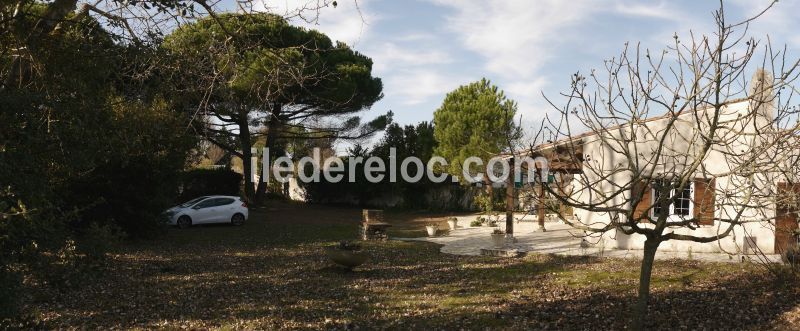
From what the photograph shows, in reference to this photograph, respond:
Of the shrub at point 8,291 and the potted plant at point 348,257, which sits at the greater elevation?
the shrub at point 8,291

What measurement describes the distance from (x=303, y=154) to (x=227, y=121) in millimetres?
15990

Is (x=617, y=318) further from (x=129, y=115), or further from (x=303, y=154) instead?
(x=303, y=154)

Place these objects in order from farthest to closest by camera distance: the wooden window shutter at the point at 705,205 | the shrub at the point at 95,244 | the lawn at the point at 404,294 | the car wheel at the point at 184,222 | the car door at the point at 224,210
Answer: the car door at the point at 224,210 < the car wheel at the point at 184,222 < the lawn at the point at 404,294 < the shrub at the point at 95,244 < the wooden window shutter at the point at 705,205

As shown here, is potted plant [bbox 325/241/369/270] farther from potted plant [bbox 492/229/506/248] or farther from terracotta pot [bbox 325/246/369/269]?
potted plant [bbox 492/229/506/248]

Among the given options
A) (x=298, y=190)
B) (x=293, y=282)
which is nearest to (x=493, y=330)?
(x=293, y=282)

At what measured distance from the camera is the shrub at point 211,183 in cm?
2928

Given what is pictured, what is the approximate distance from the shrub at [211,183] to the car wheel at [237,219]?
6927 millimetres

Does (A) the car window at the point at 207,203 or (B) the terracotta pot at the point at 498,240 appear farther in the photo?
(A) the car window at the point at 207,203

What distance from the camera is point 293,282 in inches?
424

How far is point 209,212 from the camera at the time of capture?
2220 cm

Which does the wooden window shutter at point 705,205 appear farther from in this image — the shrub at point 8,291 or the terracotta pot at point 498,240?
the terracotta pot at point 498,240

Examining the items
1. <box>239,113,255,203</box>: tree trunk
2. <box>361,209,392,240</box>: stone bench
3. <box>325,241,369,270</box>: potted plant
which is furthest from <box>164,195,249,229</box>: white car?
<box>325,241,369,270</box>: potted plant

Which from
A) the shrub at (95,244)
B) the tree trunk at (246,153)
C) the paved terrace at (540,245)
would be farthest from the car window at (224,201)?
the shrub at (95,244)

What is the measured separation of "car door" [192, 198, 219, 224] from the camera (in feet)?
71.8
